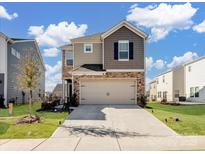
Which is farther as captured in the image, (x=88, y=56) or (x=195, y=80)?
(x=195, y=80)

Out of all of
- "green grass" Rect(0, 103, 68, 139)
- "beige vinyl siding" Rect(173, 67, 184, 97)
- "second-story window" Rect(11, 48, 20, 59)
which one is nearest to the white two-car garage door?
"second-story window" Rect(11, 48, 20, 59)

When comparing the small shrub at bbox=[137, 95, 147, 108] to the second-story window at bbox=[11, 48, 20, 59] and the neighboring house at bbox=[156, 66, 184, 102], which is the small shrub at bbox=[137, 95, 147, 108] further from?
the neighboring house at bbox=[156, 66, 184, 102]

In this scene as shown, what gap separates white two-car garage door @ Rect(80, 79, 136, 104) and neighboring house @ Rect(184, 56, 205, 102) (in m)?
14.8

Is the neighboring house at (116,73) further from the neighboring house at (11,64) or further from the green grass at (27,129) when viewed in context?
the green grass at (27,129)

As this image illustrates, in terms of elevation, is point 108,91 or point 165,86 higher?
point 165,86

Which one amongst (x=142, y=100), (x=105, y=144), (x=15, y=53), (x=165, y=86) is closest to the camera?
(x=105, y=144)

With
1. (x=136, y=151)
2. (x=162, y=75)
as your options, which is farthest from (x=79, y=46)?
(x=162, y=75)

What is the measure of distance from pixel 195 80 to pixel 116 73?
16.9 m

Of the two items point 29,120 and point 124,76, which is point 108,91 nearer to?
point 124,76

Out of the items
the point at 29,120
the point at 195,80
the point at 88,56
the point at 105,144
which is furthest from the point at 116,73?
the point at 195,80

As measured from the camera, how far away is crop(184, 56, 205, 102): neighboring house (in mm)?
38469

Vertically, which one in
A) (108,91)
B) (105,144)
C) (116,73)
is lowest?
(105,144)

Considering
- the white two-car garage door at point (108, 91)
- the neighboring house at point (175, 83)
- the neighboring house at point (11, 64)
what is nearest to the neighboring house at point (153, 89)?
the neighboring house at point (175, 83)

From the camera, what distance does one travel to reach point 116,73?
2706cm
